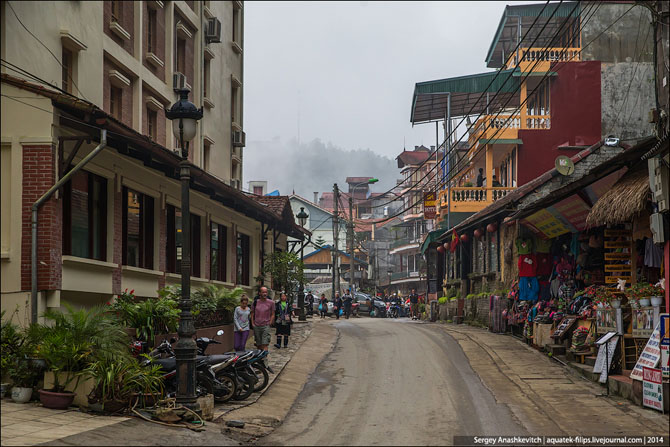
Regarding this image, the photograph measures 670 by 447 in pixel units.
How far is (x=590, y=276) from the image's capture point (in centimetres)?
1856

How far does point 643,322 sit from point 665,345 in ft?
4.97

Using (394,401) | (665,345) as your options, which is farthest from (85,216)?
(665,345)

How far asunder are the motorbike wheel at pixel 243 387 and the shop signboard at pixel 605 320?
260 inches

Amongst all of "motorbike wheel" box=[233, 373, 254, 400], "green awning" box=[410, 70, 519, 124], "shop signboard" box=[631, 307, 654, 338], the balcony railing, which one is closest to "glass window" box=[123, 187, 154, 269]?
"motorbike wheel" box=[233, 373, 254, 400]

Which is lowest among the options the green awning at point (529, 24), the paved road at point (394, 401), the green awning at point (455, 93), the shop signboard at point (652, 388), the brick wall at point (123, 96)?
the paved road at point (394, 401)

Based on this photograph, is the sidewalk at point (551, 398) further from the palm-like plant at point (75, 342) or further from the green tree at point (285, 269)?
the green tree at point (285, 269)

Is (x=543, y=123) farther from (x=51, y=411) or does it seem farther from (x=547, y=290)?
(x=51, y=411)

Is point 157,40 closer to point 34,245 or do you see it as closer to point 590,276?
point 34,245

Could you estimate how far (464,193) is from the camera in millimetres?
35844

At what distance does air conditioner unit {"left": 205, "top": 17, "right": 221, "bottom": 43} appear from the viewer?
2714 centimetres

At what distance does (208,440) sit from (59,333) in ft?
9.49

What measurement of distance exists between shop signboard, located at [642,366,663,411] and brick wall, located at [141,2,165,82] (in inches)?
596

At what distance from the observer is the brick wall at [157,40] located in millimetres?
21531

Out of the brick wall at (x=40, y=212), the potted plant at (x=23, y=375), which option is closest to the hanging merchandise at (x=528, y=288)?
the brick wall at (x=40, y=212)
